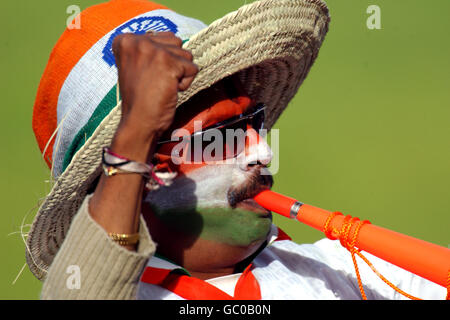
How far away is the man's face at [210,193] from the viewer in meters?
1.65

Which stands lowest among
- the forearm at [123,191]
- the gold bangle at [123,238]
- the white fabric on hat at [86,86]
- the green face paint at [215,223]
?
the green face paint at [215,223]

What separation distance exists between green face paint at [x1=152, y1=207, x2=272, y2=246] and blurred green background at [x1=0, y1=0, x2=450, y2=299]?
1961 mm

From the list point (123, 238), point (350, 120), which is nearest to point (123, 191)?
point (123, 238)

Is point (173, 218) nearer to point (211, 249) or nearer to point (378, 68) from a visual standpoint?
point (211, 249)

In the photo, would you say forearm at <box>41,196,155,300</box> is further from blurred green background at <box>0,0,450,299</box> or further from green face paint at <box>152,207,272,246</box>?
blurred green background at <box>0,0,450,299</box>

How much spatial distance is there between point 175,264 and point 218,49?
0.65 m

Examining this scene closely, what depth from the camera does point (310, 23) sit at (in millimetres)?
1786

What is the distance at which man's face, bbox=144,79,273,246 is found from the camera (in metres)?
1.65

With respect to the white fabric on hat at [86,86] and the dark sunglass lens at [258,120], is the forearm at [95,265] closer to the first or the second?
the white fabric on hat at [86,86]

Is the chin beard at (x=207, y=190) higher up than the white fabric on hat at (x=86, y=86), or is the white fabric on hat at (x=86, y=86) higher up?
the white fabric on hat at (x=86, y=86)

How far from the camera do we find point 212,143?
1.70 metres

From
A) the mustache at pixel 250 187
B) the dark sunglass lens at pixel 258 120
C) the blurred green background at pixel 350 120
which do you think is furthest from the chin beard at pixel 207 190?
the blurred green background at pixel 350 120

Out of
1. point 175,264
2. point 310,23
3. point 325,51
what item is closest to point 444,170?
point 325,51

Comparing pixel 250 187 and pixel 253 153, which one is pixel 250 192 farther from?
pixel 253 153
